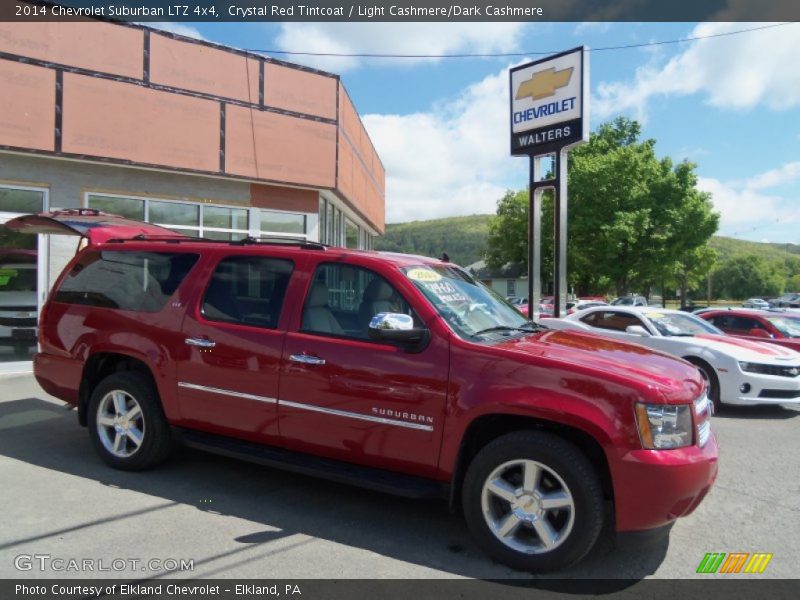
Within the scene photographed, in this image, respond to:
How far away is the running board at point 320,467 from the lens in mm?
3764

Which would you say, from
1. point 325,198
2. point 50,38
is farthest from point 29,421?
point 325,198

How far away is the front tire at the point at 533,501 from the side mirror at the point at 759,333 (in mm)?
10076

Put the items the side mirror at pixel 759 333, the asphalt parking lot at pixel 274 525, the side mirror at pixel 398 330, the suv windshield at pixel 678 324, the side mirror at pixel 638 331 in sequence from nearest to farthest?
the asphalt parking lot at pixel 274 525 < the side mirror at pixel 398 330 < the side mirror at pixel 638 331 < the suv windshield at pixel 678 324 < the side mirror at pixel 759 333

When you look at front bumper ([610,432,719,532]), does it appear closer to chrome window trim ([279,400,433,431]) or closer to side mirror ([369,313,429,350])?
chrome window trim ([279,400,433,431])

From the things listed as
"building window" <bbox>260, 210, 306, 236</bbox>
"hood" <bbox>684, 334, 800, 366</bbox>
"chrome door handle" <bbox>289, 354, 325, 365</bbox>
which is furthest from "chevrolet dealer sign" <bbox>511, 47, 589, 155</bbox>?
"chrome door handle" <bbox>289, 354, 325, 365</bbox>

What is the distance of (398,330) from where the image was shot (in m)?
3.73

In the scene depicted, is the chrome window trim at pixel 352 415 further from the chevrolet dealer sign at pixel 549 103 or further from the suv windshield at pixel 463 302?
the chevrolet dealer sign at pixel 549 103

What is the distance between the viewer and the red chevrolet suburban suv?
337cm

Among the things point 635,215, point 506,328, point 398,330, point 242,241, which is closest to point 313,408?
point 398,330

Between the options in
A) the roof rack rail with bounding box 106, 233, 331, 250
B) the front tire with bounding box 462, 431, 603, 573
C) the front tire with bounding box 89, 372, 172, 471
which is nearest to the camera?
the front tire with bounding box 462, 431, 603, 573

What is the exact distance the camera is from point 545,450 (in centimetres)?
343

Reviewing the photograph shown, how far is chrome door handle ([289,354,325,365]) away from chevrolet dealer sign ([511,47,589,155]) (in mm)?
7617

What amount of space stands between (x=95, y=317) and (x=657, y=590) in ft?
15.4
